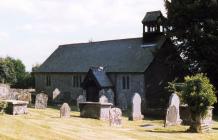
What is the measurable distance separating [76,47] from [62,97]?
34.2 feet

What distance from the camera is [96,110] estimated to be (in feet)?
112

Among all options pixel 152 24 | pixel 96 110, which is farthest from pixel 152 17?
pixel 96 110

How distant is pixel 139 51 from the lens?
172ft

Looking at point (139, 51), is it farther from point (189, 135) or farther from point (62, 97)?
point (189, 135)

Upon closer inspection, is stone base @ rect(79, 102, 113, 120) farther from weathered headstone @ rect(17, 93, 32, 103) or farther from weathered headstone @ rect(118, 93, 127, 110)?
weathered headstone @ rect(17, 93, 32, 103)

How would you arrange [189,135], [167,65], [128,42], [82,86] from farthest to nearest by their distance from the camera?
[128,42]
[82,86]
[167,65]
[189,135]

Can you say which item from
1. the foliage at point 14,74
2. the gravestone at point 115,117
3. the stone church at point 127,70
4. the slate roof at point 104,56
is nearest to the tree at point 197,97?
the gravestone at point 115,117

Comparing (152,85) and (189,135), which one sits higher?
(152,85)

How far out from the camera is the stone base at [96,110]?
33719 mm

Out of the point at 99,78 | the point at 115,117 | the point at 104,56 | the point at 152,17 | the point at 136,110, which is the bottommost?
the point at 115,117

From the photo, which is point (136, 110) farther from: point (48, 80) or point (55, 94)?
point (48, 80)

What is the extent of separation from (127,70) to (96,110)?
16592 millimetres

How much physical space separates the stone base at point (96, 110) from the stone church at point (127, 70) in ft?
35.0

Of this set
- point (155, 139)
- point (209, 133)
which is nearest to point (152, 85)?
point (209, 133)
